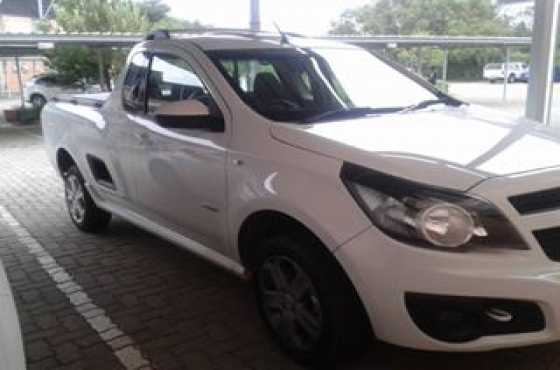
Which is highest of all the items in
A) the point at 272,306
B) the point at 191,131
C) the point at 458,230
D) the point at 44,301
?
the point at 191,131

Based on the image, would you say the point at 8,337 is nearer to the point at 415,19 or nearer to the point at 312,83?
the point at 312,83

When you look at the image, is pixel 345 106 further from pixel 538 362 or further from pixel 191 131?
pixel 538 362

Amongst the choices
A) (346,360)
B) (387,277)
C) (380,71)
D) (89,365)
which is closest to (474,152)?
(387,277)

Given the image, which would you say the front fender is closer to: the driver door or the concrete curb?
the driver door

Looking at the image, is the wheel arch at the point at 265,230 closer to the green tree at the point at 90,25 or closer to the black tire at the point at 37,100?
the green tree at the point at 90,25

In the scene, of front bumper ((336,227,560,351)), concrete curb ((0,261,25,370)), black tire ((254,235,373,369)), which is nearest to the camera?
concrete curb ((0,261,25,370))

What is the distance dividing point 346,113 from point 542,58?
14.7 feet

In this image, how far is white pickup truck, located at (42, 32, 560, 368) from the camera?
215cm

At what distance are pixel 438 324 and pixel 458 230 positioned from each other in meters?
0.41

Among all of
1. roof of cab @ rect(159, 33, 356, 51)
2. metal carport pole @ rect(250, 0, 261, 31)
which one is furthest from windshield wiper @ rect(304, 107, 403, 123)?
metal carport pole @ rect(250, 0, 261, 31)

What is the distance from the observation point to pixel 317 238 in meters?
2.50

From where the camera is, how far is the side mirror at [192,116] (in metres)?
3.03

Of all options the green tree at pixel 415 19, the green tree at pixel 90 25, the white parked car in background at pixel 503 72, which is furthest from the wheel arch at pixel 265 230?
the white parked car in background at pixel 503 72

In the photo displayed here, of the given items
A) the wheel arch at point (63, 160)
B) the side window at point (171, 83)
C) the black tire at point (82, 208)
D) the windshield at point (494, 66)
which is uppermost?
the side window at point (171, 83)
